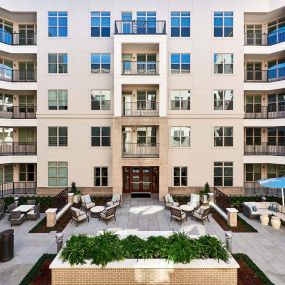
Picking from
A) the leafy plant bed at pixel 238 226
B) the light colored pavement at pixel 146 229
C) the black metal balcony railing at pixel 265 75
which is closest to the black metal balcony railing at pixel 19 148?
the light colored pavement at pixel 146 229

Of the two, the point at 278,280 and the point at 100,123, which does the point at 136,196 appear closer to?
the point at 100,123

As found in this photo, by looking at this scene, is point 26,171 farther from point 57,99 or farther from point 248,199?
point 248,199

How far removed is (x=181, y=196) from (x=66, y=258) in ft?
44.5

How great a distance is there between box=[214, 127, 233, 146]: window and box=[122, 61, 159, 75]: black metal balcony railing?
7995 mm

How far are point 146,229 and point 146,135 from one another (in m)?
9.72

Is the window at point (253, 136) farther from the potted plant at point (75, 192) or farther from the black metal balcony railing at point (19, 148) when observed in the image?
the black metal balcony railing at point (19, 148)

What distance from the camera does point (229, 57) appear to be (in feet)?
67.0

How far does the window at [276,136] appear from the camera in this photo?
21016 millimetres

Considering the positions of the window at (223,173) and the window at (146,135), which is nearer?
the window at (223,173)

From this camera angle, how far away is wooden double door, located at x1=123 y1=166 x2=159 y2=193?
843 inches

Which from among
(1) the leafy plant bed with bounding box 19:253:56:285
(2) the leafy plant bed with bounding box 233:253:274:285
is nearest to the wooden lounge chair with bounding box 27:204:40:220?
(1) the leafy plant bed with bounding box 19:253:56:285

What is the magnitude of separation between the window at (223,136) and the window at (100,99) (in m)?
10.4

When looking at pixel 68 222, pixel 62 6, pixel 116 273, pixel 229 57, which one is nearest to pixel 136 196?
pixel 68 222

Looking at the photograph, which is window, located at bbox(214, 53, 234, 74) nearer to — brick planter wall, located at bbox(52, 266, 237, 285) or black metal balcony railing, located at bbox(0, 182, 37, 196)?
brick planter wall, located at bbox(52, 266, 237, 285)
